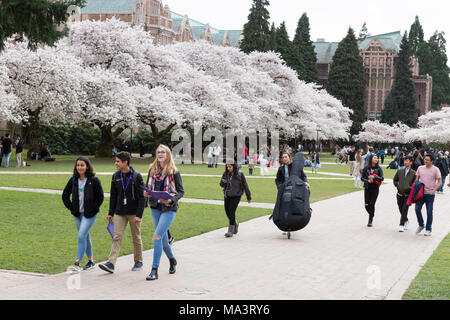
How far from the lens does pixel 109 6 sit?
82.5 meters

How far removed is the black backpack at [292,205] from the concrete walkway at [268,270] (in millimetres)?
352

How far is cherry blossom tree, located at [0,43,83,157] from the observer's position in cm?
3475

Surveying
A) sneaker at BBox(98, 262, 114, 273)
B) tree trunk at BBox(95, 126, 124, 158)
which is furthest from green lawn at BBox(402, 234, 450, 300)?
A: tree trunk at BBox(95, 126, 124, 158)

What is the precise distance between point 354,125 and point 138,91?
50021 mm

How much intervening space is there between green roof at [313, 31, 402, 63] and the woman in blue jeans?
348ft

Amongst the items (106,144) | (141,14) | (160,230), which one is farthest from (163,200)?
(141,14)

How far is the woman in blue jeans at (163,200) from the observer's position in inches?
312

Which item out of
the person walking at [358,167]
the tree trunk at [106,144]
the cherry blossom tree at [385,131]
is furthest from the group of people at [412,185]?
the cherry blossom tree at [385,131]

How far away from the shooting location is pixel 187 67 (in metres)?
45.6

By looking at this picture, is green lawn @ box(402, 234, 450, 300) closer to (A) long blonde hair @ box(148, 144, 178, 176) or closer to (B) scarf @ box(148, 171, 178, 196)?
(B) scarf @ box(148, 171, 178, 196)

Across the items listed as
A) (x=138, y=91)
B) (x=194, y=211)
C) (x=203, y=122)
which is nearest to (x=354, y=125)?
(x=203, y=122)

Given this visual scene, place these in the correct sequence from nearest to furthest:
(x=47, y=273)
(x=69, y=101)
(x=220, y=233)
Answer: (x=47, y=273) < (x=220, y=233) < (x=69, y=101)

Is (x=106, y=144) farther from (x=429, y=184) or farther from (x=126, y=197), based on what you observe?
(x=126, y=197)
